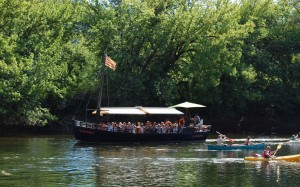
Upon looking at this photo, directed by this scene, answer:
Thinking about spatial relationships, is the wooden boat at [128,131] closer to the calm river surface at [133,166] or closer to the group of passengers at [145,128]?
the group of passengers at [145,128]

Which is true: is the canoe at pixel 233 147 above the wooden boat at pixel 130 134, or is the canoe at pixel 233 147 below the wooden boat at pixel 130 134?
below

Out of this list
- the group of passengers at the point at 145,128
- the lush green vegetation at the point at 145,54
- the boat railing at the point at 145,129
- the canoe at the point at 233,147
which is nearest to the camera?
the canoe at the point at 233,147

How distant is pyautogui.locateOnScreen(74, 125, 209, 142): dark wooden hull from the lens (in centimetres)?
5184

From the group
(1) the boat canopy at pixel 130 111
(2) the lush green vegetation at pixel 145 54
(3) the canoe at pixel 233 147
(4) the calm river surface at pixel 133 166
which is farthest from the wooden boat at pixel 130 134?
(2) the lush green vegetation at pixel 145 54

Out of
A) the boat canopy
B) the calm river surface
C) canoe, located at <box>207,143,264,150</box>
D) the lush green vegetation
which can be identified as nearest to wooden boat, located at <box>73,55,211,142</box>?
the boat canopy

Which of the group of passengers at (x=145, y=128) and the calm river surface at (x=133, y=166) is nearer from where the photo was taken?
the calm river surface at (x=133, y=166)

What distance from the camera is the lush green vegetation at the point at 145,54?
6344cm

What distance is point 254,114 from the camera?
263 feet

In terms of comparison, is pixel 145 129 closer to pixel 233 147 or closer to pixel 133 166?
pixel 233 147

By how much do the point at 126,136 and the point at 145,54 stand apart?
60.7 feet

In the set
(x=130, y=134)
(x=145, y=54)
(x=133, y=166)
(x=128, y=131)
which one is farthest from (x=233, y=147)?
(x=145, y=54)

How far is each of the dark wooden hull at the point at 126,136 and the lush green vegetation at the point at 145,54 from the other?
10507 millimetres

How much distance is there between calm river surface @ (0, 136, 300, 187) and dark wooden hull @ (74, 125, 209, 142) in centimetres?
128

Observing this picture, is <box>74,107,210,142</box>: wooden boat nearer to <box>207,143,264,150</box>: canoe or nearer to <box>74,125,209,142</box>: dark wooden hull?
<box>74,125,209,142</box>: dark wooden hull
